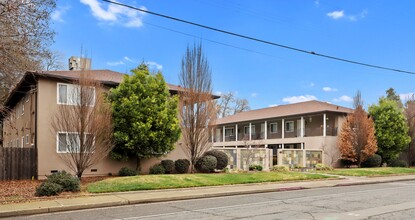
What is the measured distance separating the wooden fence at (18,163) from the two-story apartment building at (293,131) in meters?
14.4

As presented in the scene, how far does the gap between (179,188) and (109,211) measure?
5784 mm

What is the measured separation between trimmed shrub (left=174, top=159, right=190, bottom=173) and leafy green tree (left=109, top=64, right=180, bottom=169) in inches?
48.8

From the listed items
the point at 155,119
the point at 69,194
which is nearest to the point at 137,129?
the point at 155,119

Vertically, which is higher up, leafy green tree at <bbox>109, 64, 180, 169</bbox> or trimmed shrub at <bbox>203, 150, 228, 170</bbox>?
leafy green tree at <bbox>109, 64, 180, 169</bbox>

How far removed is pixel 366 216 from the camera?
31.7 feet

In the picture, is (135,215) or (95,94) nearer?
(135,215)

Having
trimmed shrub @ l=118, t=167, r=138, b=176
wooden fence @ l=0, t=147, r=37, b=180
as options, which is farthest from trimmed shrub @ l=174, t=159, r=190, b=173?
wooden fence @ l=0, t=147, r=37, b=180

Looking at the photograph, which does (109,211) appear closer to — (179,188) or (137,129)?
(179,188)

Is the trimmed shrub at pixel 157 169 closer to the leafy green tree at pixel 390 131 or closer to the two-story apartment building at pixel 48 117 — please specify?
the two-story apartment building at pixel 48 117

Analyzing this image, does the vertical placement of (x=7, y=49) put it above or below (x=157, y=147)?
above

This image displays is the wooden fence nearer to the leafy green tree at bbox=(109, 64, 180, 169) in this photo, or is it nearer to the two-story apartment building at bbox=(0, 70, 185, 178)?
the two-story apartment building at bbox=(0, 70, 185, 178)

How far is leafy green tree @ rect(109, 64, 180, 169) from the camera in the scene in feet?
66.9

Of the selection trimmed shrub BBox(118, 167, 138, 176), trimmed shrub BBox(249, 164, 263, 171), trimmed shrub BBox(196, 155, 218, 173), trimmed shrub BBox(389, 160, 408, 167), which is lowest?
trimmed shrub BBox(389, 160, 408, 167)

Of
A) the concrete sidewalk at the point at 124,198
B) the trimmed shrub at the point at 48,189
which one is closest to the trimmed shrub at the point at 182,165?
the concrete sidewalk at the point at 124,198
